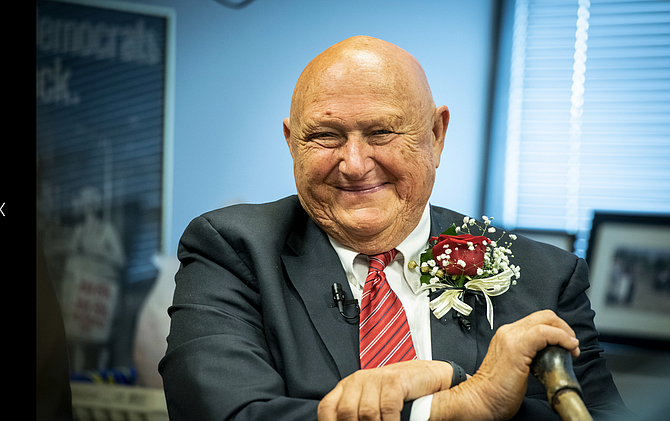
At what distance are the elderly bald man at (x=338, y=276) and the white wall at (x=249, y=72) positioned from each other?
1432 mm

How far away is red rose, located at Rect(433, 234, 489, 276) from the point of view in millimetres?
1581

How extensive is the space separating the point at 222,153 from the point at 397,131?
1.81 m

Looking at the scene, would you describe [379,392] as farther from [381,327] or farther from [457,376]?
[381,327]

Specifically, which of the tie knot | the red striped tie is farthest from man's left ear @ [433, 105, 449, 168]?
the red striped tie

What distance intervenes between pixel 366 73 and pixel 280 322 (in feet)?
2.55

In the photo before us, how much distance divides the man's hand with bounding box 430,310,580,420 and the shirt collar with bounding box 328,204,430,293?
0.45m

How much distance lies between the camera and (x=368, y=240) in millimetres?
1677

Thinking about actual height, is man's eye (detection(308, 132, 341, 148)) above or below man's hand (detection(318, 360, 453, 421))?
above

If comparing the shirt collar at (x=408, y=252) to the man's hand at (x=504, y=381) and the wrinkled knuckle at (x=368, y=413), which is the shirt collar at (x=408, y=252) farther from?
the wrinkled knuckle at (x=368, y=413)

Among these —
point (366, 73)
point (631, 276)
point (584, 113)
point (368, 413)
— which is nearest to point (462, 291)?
point (368, 413)

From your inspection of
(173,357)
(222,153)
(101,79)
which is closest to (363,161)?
(173,357)

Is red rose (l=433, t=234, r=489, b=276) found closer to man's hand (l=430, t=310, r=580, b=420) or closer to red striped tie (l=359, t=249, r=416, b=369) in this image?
red striped tie (l=359, t=249, r=416, b=369)

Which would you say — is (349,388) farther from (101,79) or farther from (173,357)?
(101,79)

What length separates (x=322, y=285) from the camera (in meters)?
1.62
